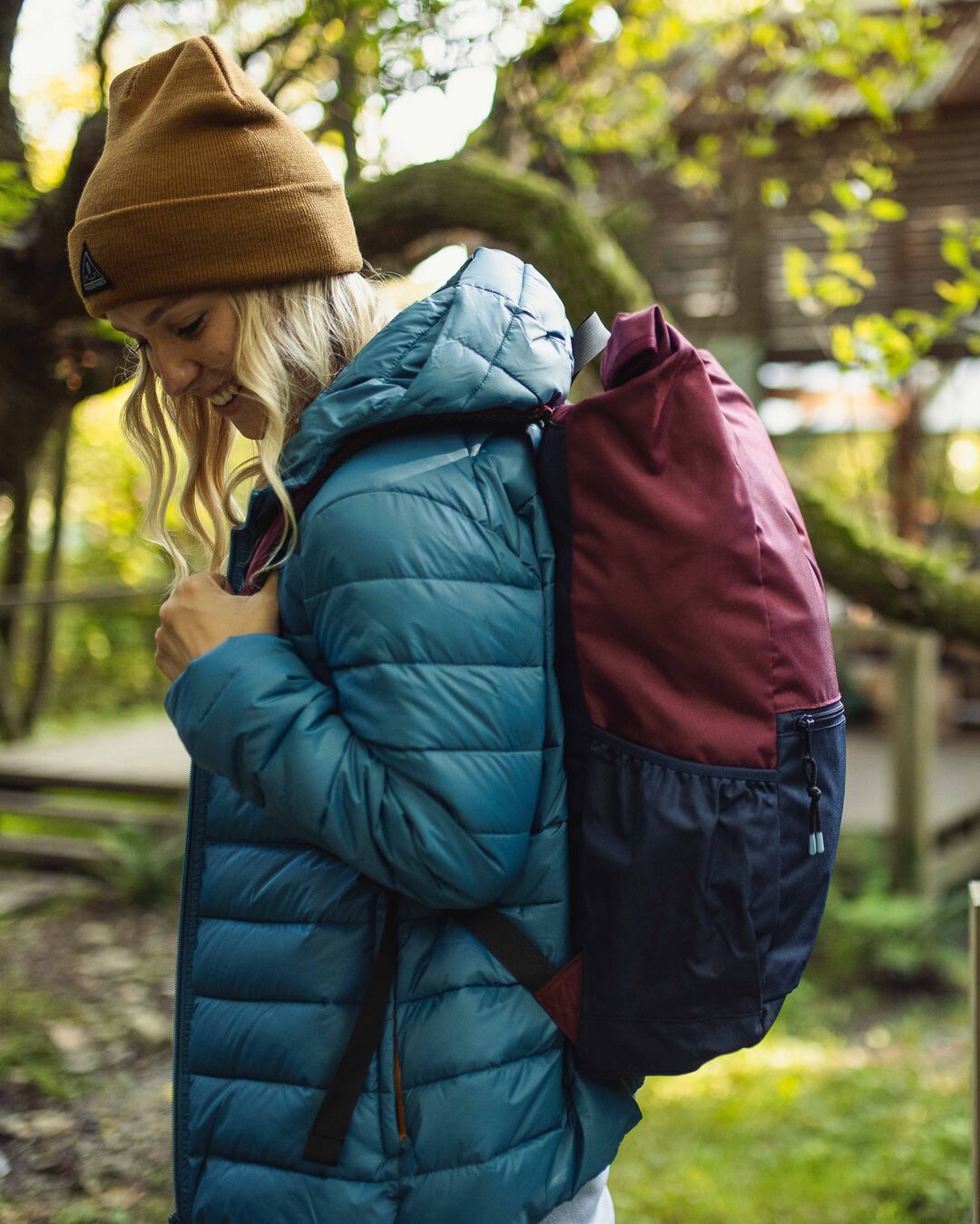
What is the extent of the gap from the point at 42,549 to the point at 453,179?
10.8 metres

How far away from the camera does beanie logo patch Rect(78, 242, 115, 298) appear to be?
5.09 feet

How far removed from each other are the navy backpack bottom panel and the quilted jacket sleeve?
106mm

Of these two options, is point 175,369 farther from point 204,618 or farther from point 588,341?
point 588,341

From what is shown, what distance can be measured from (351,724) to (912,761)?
7.07 m

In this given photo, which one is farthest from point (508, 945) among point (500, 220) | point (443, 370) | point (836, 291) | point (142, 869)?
point (142, 869)

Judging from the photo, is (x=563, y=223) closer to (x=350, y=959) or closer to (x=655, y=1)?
(x=655, y=1)

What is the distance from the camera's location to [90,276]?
5.18 ft

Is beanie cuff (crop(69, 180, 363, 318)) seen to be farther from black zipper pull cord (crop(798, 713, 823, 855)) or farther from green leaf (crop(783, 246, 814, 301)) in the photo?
green leaf (crop(783, 246, 814, 301))

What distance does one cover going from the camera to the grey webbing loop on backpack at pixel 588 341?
161cm

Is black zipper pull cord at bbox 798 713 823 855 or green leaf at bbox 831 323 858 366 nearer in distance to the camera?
black zipper pull cord at bbox 798 713 823 855

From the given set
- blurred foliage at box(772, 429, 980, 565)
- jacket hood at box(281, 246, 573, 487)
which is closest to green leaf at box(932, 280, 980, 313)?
jacket hood at box(281, 246, 573, 487)

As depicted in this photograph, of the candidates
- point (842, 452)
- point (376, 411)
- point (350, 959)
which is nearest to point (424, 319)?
point (376, 411)

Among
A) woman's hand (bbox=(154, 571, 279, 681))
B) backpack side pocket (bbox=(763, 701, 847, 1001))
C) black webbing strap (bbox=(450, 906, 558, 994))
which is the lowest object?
black webbing strap (bbox=(450, 906, 558, 994))

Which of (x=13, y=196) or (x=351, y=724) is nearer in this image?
(x=351, y=724)
